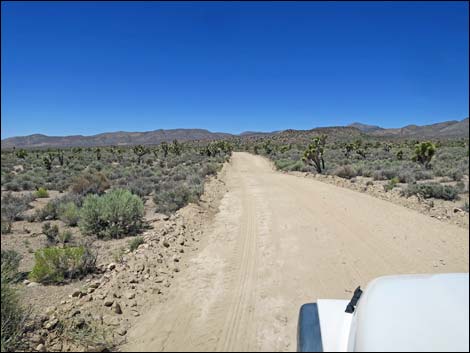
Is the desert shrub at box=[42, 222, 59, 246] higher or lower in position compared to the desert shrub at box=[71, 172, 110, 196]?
lower

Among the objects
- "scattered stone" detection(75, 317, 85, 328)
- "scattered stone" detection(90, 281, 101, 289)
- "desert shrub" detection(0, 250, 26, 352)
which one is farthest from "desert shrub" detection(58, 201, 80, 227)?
"scattered stone" detection(75, 317, 85, 328)

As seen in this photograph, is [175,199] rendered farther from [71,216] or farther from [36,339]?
[36,339]

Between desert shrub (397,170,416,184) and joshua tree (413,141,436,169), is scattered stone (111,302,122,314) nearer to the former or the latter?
joshua tree (413,141,436,169)

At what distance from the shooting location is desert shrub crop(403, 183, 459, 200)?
932cm

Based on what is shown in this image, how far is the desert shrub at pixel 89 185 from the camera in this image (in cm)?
1379

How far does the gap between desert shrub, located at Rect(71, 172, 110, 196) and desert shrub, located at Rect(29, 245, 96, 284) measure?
26.8 feet

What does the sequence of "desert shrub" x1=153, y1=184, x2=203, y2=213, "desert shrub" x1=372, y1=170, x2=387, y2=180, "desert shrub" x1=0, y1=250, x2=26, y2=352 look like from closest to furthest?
"desert shrub" x1=0, y1=250, x2=26, y2=352 → "desert shrub" x1=153, y1=184, x2=203, y2=213 → "desert shrub" x1=372, y1=170, x2=387, y2=180

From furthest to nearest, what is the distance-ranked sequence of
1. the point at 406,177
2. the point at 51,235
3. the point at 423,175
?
the point at 406,177 < the point at 423,175 < the point at 51,235

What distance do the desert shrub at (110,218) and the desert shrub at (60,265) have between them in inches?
106

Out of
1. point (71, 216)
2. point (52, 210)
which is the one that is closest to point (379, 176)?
point (71, 216)

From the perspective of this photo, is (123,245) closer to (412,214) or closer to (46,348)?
(46,348)

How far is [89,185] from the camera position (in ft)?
47.4

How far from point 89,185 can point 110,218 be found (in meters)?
6.57

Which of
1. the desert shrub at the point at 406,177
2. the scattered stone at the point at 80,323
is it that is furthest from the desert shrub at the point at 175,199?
the desert shrub at the point at 406,177
